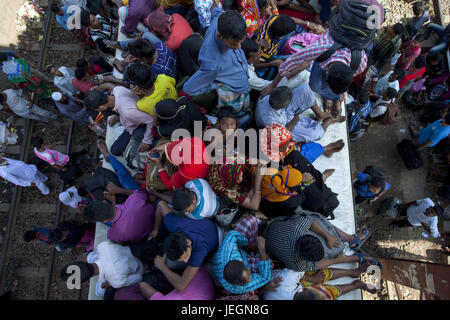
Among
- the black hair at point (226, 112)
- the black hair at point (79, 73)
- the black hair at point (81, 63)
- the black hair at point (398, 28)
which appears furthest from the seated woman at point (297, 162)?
the black hair at point (81, 63)

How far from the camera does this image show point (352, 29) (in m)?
2.92

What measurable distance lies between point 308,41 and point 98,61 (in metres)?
3.79

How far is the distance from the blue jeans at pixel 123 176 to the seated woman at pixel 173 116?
896mm

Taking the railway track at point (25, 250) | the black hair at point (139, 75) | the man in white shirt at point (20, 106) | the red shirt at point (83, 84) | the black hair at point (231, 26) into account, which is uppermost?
the red shirt at point (83, 84)

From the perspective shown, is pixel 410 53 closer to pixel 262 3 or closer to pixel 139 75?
pixel 262 3

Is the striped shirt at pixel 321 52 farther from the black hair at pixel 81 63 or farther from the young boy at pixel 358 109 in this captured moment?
the black hair at pixel 81 63

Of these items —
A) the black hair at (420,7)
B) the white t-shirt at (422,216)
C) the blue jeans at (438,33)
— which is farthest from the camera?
the blue jeans at (438,33)

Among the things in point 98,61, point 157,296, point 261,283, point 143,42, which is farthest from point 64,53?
point 261,283

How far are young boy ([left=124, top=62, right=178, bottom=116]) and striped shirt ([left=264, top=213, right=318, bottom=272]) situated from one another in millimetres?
2169

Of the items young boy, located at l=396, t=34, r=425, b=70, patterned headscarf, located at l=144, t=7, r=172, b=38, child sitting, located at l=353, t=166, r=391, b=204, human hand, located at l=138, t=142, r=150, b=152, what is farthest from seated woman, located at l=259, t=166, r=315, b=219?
young boy, located at l=396, t=34, r=425, b=70

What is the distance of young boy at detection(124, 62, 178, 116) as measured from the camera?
3143 millimetres

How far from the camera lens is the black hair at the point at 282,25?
3752mm
